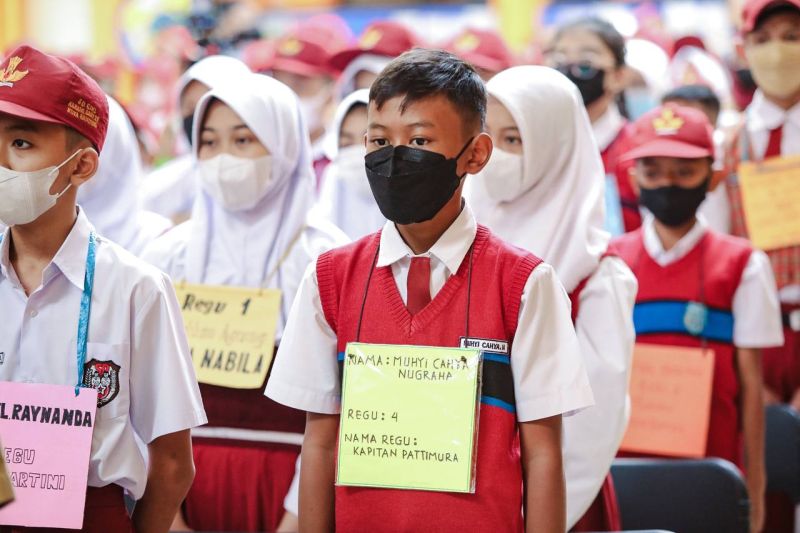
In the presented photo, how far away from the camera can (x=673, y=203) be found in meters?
3.83

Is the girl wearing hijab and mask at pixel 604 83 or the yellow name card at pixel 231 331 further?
the girl wearing hijab and mask at pixel 604 83

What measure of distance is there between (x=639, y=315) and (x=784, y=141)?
3.91 ft

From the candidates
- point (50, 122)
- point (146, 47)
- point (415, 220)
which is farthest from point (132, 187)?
point (146, 47)

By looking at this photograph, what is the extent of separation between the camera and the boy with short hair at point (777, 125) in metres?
4.36

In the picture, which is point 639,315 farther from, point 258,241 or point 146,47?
point 146,47

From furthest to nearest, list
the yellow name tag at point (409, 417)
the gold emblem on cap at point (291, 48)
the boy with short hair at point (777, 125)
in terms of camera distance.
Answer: the gold emblem on cap at point (291, 48) → the boy with short hair at point (777, 125) → the yellow name tag at point (409, 417)

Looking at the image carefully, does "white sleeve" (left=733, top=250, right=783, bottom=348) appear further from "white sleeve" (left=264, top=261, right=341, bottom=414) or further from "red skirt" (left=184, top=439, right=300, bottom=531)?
"white sleeve" (left=264, top=261, right=341, bottom=414)

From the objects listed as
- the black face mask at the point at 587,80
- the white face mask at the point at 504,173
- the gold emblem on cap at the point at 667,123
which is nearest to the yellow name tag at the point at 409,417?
the white face mask at the point at 504,173

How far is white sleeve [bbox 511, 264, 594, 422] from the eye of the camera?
2.29 meters

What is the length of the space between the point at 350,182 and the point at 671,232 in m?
1.21

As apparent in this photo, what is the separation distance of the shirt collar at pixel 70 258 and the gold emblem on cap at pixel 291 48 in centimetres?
383

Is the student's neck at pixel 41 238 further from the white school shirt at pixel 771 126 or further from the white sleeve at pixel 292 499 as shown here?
the white school shirt at pixel 771 126

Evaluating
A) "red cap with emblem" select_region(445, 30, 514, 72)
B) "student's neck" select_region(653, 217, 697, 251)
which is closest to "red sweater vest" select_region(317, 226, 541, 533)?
"student's neck" select_region(653, 217, 697, 251)

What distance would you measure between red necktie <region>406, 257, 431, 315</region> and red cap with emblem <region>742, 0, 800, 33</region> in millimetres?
2605
